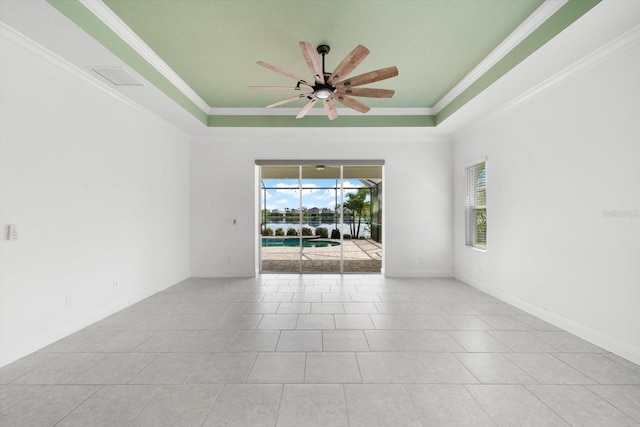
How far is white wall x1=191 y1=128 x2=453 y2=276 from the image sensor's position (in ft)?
18.7

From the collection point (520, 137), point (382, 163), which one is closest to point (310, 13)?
point (520, 137)

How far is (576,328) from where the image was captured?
9.70 feet

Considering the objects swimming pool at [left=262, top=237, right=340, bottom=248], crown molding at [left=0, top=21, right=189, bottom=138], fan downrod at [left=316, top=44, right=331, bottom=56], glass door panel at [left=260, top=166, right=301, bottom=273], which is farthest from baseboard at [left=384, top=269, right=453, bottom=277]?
crown molding at [left=0, top=21, right=189, bottom=138]

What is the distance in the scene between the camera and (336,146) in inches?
227

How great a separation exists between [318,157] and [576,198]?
3981mm

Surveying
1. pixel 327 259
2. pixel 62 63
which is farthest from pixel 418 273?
pixel 62 63

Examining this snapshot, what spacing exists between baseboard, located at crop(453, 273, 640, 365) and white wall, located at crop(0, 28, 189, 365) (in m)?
5.22

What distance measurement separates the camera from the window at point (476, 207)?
4773 millimetres

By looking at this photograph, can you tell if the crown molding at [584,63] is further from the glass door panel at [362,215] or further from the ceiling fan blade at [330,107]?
the glass door panel at [362,215]

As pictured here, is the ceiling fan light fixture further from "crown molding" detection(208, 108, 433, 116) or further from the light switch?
the light switch

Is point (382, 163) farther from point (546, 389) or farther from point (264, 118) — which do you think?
point (546, 389)

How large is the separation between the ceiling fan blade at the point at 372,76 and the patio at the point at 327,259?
3985 millimetres

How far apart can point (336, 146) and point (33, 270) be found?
15.4 ft

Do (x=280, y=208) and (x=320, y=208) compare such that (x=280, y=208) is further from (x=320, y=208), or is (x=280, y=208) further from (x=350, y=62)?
(x=350, y=62)
